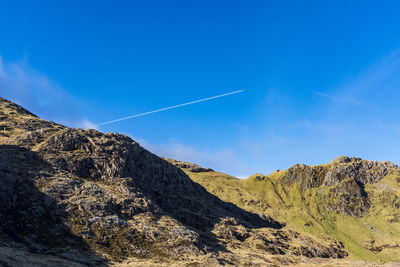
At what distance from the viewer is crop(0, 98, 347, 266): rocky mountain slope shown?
74.9 m

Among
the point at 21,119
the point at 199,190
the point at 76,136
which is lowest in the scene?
the point at 199,190

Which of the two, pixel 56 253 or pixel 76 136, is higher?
pixel 76 136

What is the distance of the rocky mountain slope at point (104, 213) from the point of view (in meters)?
74.9

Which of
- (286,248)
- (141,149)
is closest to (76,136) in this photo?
(141,149)

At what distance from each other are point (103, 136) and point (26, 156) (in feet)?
132

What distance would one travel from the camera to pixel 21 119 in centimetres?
15688

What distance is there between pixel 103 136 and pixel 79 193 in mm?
48258

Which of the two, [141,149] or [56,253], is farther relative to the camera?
[141,149]

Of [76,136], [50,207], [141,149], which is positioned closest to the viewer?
[50,207]

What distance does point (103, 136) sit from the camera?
140 meters

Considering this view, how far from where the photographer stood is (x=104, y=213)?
93812mm

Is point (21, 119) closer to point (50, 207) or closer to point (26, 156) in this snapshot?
point (26, 156)

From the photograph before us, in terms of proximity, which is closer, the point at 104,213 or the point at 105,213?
the point at 104,213

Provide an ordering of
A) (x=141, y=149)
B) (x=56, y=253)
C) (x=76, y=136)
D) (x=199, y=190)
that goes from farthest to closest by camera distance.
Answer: (x=199, y=190) < (x=141, y=149) < (x=76, y=136) < (x=56, y=253)
